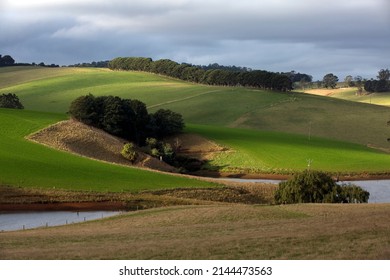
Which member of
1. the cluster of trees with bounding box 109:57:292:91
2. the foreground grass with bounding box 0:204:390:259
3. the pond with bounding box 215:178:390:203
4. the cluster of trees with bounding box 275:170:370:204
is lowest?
the pond with bounding box 215:178:390:203

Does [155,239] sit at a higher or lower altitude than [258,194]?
higher

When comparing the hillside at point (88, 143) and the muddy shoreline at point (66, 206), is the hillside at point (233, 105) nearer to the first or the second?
the hillside at point (88, 143)

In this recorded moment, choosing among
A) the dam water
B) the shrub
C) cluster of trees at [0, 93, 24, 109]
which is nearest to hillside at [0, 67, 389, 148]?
cluster of trees at [0, 93, 24, 109]

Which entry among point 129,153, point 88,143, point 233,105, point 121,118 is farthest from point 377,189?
point 233,105

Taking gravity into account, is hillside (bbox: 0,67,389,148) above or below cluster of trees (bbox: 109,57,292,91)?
below

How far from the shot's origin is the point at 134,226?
3375 centimetres

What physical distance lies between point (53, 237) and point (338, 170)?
190ft

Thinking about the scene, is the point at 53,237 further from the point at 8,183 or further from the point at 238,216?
the point at 8,183

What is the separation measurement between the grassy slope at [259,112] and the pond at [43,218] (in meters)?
37.4

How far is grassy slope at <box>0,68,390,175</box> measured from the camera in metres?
88.5

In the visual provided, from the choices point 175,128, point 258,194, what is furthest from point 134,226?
point 175,128

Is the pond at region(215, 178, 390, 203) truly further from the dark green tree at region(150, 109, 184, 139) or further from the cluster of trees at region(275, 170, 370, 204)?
the dark green tree at region(150, 109, 184, 139)

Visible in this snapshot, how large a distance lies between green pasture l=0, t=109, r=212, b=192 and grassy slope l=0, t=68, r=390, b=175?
22.6 meters

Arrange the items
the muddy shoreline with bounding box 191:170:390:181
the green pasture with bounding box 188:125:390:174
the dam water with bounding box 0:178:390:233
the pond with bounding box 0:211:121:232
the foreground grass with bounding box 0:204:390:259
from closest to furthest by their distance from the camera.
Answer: the foreground grass with bounding box 0:204:390:259, the dam water with bounding box 0:178:390:233, the pond with bounding box 0:211:121:232, the muddy shoreline with bounding box 191:170:390:181, the green pasture with bounding box 188:125:390:174
